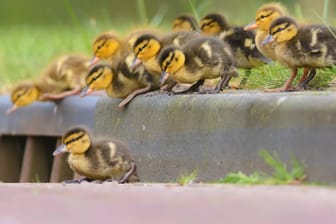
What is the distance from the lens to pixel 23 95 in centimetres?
681

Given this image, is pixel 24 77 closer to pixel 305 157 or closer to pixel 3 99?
pixel 3 99

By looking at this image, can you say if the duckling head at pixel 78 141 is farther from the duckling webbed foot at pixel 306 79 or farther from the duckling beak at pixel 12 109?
the duckling beak at pixel 12 109

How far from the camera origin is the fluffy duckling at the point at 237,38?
558 centimetres

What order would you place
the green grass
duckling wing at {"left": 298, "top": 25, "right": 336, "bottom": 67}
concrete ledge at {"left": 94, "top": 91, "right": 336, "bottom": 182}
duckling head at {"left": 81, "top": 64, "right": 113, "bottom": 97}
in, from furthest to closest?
duckling head at {"left": 81, "top": 64, "right": 113, "bottom": 97}
duckling wing at {"left": 298, "top": 25, "right": 336, "bottom": 67}
concrete ledge at {"left": 94, "top": 91, "right": 336, "bottom": 182}
the green grass

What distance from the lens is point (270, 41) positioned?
193 inches

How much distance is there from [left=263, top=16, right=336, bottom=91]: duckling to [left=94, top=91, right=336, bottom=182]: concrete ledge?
0.35 meters

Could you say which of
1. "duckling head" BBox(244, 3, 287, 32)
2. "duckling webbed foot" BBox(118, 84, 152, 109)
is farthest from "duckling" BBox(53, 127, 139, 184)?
"duckling head" BBox(244, 3, 287, 32)

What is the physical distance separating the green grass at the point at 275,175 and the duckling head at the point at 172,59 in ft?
3.96

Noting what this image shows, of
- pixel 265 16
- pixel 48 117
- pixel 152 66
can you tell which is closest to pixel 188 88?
pixel 152 66

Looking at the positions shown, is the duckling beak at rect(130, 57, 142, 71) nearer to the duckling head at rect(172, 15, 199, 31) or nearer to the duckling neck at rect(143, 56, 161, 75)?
the duckling neck at rect(143, 56, 161, 75)

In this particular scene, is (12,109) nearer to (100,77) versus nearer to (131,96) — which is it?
(100,77)

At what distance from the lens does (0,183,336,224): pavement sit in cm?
261

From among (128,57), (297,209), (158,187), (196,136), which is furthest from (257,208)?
(128,57)

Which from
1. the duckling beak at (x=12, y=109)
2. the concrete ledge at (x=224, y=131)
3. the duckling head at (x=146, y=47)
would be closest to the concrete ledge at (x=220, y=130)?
the concrete ledge at (x=224, y=131)
